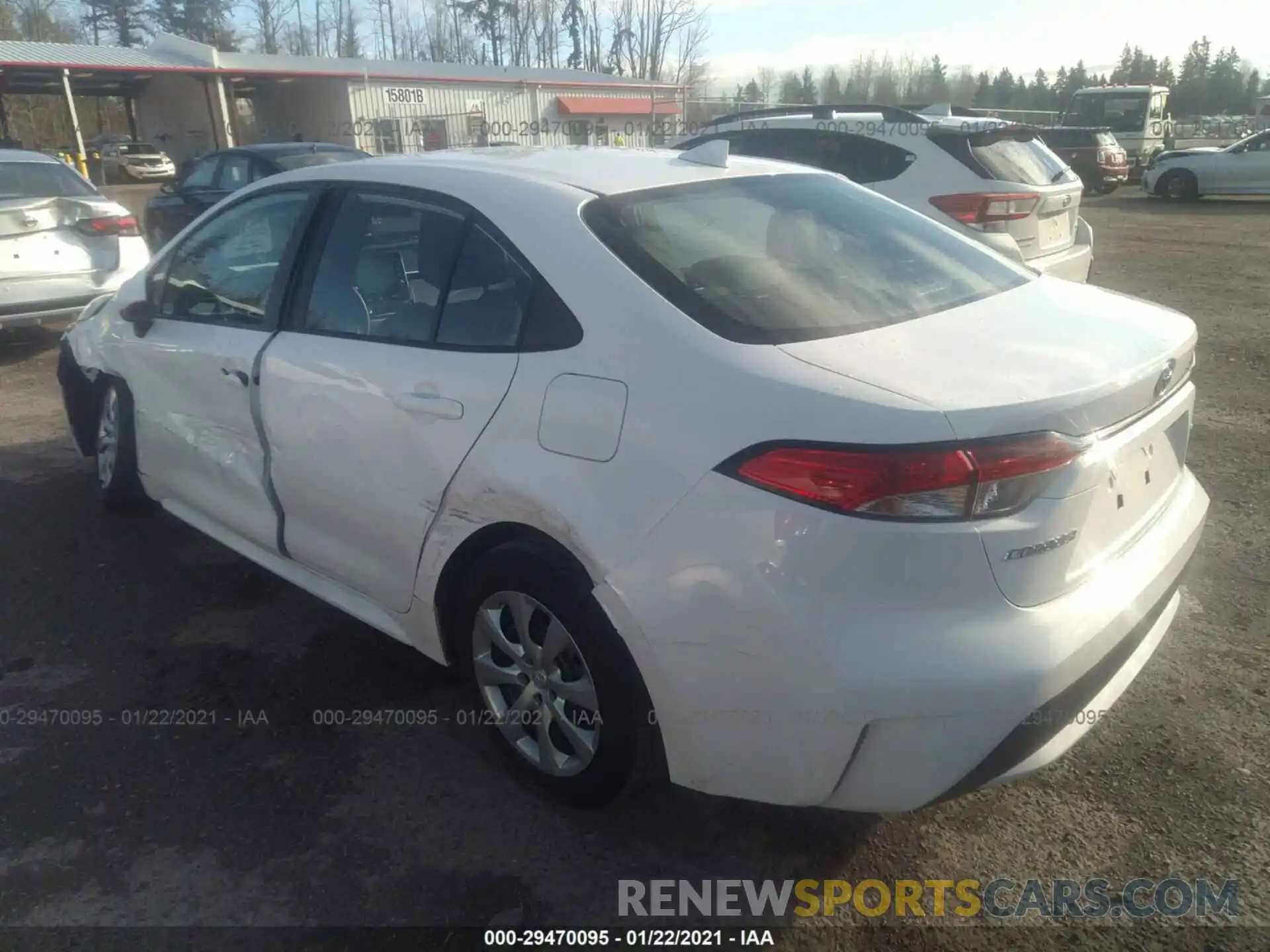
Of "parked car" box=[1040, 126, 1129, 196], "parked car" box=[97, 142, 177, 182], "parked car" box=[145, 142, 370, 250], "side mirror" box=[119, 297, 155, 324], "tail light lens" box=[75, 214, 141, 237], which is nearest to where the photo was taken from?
"side mirror" box=[119, 297, 155, 324]

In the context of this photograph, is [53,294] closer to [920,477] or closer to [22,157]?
[22,157]

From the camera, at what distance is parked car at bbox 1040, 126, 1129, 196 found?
21203 millimetres

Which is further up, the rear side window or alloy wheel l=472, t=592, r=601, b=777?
the rear side window

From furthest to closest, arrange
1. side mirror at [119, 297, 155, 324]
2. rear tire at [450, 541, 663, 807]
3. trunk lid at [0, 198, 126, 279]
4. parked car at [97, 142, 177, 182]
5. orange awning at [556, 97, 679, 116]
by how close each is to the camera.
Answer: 1. orange awning at [556, 97, 679, 116]
2. parked car at [97, 142, 177, 182]
3. trunk lid at [0, 198, 126, 279]
4. side mirror at [119, 297, 155, 324]
5. rear tire at [450, 541, 663, 807]

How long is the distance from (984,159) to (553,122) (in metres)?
30.9

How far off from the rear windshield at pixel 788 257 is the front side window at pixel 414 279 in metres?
0.32

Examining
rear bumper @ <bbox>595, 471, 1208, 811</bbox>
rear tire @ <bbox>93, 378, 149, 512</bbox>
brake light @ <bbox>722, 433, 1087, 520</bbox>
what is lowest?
rear tire @ <bbox>93, 378, 149, 512</bbox>

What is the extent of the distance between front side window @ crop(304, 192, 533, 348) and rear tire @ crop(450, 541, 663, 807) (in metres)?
0.64

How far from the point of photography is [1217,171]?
19.6 metres

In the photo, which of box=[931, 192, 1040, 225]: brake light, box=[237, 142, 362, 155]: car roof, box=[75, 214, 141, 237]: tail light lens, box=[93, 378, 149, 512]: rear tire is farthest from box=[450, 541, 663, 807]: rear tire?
box=[237, 142, 362, 155]: car roof

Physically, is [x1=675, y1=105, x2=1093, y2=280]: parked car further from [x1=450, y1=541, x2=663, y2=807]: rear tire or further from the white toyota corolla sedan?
[x1=450, y1=541, x2=663, y2=807]: rear tire

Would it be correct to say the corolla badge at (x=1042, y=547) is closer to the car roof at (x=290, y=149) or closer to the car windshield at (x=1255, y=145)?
the car roof at (x=290, y=149)

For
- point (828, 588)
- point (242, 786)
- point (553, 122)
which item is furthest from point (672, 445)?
point (553, 122)

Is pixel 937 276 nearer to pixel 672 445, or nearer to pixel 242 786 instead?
pixel 672 445
